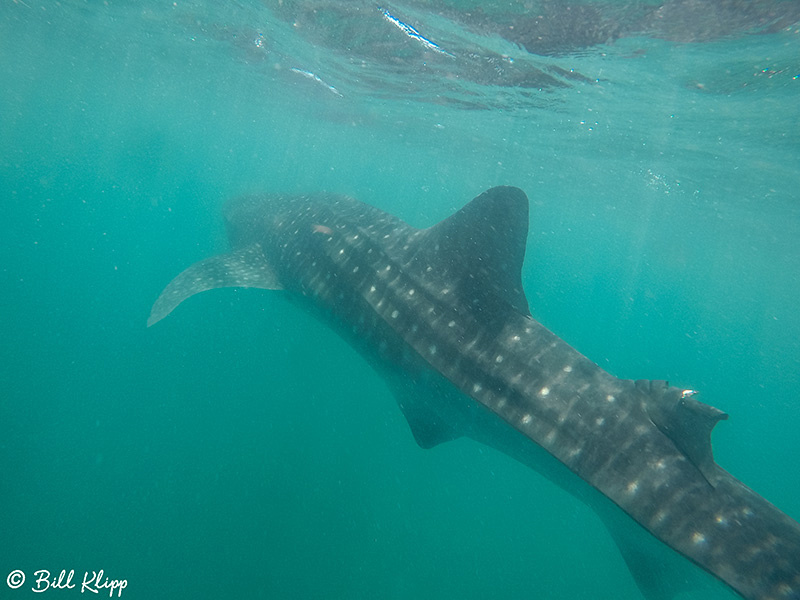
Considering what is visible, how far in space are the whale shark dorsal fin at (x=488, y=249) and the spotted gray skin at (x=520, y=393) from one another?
0.02m

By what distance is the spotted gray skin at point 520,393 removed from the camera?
3324 millimetres

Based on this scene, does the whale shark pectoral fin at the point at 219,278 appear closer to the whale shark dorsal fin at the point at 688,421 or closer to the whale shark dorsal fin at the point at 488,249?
the whale shark dorsal fin at the point at 488,249

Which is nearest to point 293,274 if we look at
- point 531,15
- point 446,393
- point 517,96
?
point 446,393

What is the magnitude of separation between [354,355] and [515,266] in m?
7.83

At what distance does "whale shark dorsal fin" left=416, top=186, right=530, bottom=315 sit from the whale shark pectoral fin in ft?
13.8

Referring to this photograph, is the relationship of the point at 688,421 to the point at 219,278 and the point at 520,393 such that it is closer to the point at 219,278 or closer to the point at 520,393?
the point at 520,393

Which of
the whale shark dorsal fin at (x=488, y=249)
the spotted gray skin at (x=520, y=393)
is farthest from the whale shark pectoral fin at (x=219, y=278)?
the whale shark dorsal fin at (x=488, y=249)

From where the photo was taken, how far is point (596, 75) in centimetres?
1304

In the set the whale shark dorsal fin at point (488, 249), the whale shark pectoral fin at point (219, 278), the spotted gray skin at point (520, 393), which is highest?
the whale shark dorsal fin at point (488, 249)

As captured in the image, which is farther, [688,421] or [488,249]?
[488,249]

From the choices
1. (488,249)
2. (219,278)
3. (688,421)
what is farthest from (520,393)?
(219,278)

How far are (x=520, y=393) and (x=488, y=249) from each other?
2025 millimetres

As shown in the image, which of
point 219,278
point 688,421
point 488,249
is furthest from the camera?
point 219,278

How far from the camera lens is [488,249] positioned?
18.2ft
